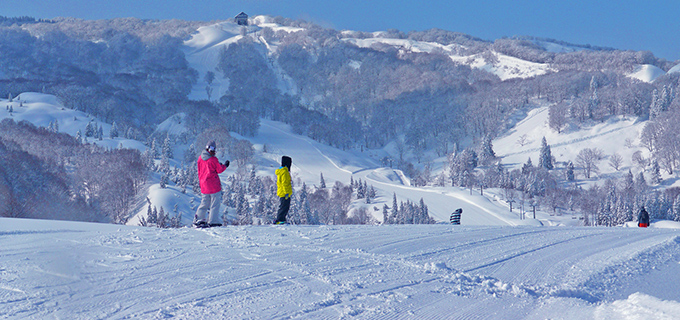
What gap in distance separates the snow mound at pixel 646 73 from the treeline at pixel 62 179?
158 meters

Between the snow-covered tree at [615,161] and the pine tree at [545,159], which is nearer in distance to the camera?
the snow-covered tree at [615,161]

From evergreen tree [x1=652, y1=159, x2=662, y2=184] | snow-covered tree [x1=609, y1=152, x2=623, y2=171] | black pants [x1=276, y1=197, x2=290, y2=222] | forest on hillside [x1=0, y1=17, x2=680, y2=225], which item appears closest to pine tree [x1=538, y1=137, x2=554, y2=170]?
forest on hillside [x1=0, y1=17, x2=680, y2=225]

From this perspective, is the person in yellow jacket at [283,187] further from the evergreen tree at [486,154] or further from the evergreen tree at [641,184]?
the evergreen tree at [486,154]

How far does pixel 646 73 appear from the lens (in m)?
153

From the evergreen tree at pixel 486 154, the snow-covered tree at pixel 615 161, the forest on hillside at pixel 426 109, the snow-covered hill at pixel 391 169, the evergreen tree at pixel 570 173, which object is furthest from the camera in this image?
the evergreen tree at pixel 486 154

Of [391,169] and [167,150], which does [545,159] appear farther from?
[167,150]

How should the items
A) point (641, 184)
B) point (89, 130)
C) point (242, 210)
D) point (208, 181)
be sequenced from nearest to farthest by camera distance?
point (208, 181), point (242, 210), point (641, 184), point (89, 130)

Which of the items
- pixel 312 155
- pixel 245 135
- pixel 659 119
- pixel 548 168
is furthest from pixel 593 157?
pixel 245 135

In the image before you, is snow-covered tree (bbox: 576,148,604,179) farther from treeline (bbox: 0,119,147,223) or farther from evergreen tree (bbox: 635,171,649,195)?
treeline (bbox: 0,119,147,223)

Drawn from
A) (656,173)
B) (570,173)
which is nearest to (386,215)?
(570,173)

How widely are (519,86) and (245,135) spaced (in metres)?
96.2

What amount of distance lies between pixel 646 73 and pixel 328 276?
7243 inches

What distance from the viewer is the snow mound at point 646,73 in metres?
151

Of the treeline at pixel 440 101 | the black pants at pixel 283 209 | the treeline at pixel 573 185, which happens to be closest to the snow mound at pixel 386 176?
the treeline at pixel 573 185
